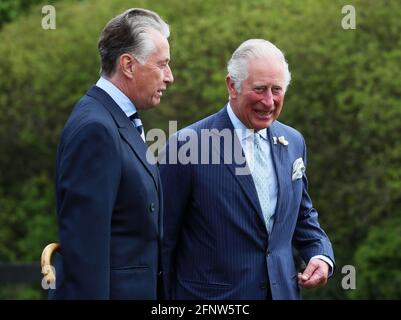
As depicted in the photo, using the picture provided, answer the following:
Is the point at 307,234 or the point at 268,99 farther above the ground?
the point at 268,99

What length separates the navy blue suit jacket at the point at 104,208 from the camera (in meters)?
4.36

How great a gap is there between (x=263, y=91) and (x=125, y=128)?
36.1 inches

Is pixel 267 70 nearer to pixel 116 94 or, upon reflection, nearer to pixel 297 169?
pixel 297 169

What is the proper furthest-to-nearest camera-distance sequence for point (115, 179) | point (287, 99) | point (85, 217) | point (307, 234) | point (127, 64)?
point (287, 99) < point (307, 234) < point (127, 64) < point (115, 179) < point (85, 217)

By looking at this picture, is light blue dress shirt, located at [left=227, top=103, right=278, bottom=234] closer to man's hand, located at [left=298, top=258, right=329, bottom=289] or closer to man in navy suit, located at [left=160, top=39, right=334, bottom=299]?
man in navy suit, located at [left=160, top=39, right=334, bottom=299]

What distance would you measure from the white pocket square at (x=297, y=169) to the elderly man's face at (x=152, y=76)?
984 mm

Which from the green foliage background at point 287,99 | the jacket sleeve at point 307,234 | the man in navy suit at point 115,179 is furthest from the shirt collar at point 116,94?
the green foliage background at point 287,99

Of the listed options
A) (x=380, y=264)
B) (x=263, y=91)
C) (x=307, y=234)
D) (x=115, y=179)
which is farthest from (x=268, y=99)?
(x=380, y=264)

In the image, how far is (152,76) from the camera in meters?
4.79

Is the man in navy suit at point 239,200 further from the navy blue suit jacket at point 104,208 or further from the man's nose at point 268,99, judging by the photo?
the navy blue suit jacket at point 104,208

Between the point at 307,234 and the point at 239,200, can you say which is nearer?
the point at 239,200

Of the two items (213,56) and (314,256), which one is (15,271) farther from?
(314,256)

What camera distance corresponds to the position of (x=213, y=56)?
37.3 feet

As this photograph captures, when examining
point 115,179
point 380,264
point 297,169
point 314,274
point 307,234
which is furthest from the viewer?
point 380,264
